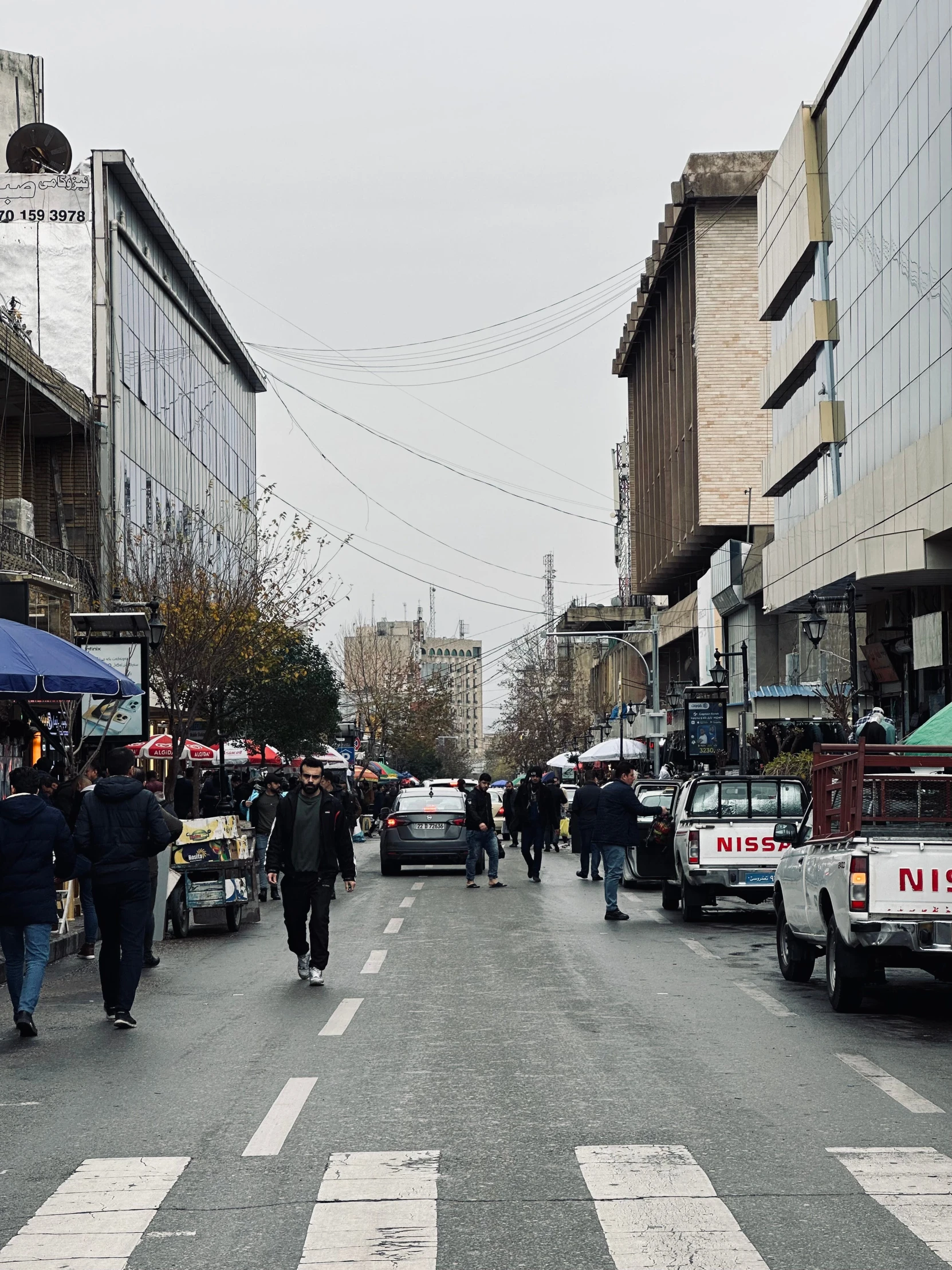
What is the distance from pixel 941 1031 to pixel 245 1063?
479 centimetres

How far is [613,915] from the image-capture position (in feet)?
65.9

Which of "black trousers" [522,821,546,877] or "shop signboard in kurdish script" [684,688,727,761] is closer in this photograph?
"black trousers" [522,821,546,877]

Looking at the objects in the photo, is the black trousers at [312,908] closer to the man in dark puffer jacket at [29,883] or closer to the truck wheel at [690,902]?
the man in dark puffer jacket at [29,883]

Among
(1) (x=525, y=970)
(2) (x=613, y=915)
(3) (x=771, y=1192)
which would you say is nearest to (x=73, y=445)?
(2) (x=613, y=915)

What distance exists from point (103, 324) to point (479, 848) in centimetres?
2628

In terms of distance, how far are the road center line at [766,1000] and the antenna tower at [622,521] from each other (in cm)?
9630

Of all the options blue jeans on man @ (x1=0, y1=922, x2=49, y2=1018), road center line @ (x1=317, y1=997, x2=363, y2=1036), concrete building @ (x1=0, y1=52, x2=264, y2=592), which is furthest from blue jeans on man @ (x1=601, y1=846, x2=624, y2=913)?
concrete building @ (x1=0, y1=52, x2=264, y2=592)

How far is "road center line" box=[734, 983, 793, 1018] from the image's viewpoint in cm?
1203

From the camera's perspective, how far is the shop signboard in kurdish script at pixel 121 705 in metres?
24.0

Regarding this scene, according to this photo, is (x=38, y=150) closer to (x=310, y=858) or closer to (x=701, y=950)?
(x=701, y=950)

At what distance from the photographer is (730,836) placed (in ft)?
64.3

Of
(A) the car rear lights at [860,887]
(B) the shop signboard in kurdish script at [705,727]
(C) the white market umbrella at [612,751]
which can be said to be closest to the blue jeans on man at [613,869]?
(A) the car rear lights at [860,887]

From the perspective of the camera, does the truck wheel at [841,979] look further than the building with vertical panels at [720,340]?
No

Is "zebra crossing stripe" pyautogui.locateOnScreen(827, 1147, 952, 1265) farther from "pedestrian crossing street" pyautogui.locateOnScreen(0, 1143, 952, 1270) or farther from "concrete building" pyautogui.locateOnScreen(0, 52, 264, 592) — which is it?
"concrete building" pyautogui.locateOnScreen(0, 52, 264, 592)
